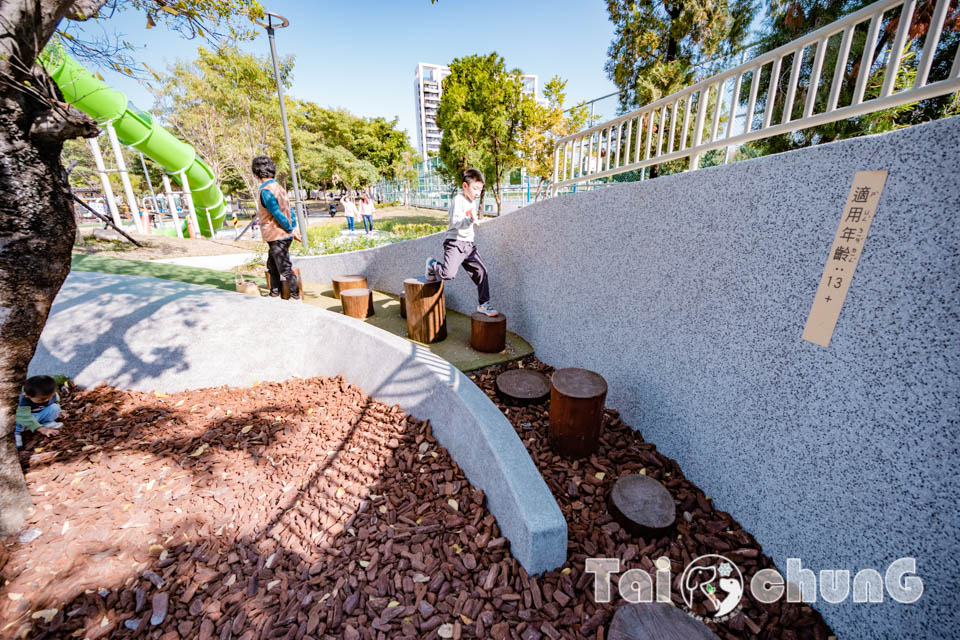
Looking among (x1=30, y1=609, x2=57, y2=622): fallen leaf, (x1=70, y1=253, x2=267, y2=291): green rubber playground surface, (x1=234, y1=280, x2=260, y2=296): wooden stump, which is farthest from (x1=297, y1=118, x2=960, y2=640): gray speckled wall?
(x1=70, y1=253, x2=267, y2=291): green rubber playground surface

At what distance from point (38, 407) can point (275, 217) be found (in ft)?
9.89

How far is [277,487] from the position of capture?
9.50 feet

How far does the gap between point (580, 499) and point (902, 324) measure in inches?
78.0

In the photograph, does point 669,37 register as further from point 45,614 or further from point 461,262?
point 45,614

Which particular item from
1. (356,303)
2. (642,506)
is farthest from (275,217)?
(642,506)

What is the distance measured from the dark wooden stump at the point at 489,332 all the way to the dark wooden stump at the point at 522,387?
2.09 feet

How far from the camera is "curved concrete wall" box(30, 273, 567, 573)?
3.35 m

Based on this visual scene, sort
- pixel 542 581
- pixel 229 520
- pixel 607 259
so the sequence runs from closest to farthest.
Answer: pixel 542 581
pixel 229 520
pixel 607 259

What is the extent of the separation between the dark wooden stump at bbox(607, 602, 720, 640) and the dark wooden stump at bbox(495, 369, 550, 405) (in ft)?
5.86

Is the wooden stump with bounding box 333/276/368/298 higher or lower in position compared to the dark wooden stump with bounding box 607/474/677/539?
higher

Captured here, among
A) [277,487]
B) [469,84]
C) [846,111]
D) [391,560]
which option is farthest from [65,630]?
[469,84]

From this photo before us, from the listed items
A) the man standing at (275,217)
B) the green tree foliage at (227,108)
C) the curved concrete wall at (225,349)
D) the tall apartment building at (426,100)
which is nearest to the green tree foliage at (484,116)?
the green tree foliage at (227,108)

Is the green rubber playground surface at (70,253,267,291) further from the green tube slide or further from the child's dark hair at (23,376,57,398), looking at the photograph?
the green tube slide

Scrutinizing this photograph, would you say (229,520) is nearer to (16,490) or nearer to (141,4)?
(16,490)
